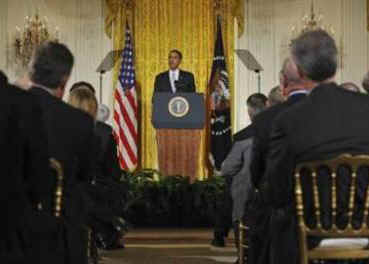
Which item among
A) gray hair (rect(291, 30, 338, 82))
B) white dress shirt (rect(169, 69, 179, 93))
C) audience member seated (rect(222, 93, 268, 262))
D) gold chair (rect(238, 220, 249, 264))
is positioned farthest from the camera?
white dress shirt (rect(169, 69, 179, 93))

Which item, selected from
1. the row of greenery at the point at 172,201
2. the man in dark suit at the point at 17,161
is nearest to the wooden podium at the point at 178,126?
the row of greenery at the point at 172,201

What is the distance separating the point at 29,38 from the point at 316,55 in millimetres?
11025

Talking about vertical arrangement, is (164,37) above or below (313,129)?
above

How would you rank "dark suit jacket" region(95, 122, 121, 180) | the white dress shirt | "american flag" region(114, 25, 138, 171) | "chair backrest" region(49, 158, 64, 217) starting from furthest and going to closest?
the white dress shirt < "american flag" region(114, 25, 138, 171) < "dark suit jacket" region(95, 122, 121, 180) < "chair backrest" region(49, 158, 64, 217)

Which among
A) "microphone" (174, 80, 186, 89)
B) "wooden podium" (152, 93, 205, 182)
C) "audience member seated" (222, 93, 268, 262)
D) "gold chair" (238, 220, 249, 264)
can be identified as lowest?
"gold chair" (238, 220, 249, 264)

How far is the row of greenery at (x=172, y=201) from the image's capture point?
1021cm

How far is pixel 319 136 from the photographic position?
3.47m

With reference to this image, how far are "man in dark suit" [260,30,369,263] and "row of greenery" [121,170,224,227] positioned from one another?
6.46 m

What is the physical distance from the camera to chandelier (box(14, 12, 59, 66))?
46.0ft

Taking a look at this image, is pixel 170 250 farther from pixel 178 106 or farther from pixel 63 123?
pixel 63 123

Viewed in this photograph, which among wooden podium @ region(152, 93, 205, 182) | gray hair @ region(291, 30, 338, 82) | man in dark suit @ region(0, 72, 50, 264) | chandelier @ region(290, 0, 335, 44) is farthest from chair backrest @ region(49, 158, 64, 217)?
chandelier @ region(290, 0, 335, 44)

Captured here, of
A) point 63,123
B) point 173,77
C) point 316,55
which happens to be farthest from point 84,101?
point 173,77

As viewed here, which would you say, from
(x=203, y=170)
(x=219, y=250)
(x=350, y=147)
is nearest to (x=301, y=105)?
(x=350, y=147)

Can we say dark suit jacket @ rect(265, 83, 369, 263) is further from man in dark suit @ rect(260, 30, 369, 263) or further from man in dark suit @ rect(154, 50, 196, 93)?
man in dark suit @ rect(154, 50, 196, 93)
